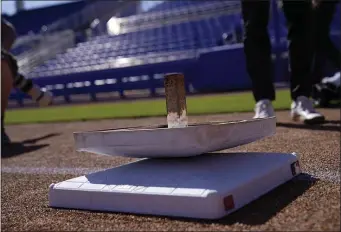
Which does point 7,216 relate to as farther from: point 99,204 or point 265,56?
point 265,56

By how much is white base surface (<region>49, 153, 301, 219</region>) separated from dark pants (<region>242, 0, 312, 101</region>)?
1469 millimetres

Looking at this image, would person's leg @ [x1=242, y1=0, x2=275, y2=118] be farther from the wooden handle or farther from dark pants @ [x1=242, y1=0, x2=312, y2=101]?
the wooden handle

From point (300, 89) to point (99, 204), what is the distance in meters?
1.93

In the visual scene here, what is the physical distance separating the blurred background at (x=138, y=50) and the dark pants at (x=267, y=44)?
349cm

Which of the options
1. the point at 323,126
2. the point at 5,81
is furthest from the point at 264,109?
the point at 5,81

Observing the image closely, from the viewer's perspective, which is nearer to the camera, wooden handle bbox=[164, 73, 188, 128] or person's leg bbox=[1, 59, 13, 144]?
wooden handle bbox=[164, 73, 188, 128]

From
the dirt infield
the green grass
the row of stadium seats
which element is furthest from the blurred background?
the dirt infield

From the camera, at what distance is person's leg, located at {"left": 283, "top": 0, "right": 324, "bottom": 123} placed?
280 centimetres

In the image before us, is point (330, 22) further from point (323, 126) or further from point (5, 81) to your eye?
point (5, 81)

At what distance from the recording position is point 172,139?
Answer: 1.16m

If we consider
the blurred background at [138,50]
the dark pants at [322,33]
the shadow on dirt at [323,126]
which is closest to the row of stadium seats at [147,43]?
the blurred background at [138,50]

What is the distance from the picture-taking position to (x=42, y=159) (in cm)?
246

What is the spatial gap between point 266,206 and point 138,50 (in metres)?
14.0

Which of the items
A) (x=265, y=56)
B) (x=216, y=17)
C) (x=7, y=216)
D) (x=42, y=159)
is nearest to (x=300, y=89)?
(x=265, y=56)
